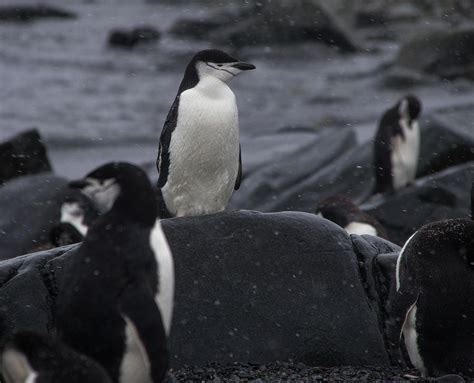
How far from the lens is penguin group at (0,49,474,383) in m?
4.01

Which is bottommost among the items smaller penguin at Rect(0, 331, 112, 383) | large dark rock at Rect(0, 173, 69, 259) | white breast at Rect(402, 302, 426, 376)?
large dark rock at Rect(0, 173, 69, 259)

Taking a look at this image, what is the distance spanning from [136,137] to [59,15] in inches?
829

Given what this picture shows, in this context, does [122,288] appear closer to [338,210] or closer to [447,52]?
[338,210]

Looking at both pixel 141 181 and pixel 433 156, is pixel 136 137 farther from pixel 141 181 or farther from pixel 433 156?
pixel 141 181

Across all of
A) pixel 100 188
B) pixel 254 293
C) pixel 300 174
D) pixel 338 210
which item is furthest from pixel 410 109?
pixel 100 188

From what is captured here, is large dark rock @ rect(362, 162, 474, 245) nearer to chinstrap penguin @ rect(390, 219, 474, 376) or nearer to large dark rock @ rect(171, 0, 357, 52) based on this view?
chinstrap penguin @ rect(390, 219, 474, 376)

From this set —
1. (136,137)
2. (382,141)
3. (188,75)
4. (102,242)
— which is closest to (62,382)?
(102,242)

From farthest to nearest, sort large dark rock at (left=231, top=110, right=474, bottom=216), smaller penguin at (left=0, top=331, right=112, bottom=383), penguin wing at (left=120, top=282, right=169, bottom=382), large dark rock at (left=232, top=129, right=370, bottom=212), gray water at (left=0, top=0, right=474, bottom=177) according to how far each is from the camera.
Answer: gray water at (left=0, top=0, right=474, bottom=177) → large dark rock at (left=231, top=110, right=474, bottom=216) → large dark rock at (left=232, top=129, right=370, bottom=212) → penguin wing at (left=120, top=282, right=169, bottom=382) → smaller penguin at (left=0, top=331, right=112, bottom=383)

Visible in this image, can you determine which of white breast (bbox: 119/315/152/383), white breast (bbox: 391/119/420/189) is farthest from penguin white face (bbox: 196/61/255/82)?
white breast (bbox: 391/119/420/189)

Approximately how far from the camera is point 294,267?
5.54 m

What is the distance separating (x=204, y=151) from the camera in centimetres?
609

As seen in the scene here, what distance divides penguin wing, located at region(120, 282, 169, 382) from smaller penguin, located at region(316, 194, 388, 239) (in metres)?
4.53

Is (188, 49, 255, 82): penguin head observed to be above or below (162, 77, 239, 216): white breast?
above

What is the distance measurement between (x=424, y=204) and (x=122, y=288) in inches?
254
